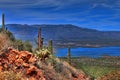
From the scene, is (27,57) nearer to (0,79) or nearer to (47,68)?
(47,68)

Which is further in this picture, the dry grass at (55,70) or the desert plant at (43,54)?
the desert plant at (43,54)

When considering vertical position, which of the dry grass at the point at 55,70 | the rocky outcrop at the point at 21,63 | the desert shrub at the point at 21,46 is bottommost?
the dry grass at the point at 55,70

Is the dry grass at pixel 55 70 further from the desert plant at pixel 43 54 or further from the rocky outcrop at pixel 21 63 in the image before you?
the rocky outcrop at pixel 21 63

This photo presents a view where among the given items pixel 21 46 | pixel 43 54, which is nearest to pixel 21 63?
pixel 43 54

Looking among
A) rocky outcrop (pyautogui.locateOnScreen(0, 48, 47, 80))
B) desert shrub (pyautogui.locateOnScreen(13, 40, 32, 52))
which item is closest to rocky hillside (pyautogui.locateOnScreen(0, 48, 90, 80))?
rocky outcrop (pyautogui.locateOnScreen(0, 48, 47, 80))

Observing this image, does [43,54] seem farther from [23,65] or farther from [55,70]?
[23,65]

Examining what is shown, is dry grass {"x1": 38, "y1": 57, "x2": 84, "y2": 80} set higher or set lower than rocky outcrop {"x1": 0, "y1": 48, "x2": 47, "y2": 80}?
lower

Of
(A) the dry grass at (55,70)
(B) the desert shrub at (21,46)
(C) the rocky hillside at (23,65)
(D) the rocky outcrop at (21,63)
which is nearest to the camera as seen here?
(C) the rocky hillside at (23,65)

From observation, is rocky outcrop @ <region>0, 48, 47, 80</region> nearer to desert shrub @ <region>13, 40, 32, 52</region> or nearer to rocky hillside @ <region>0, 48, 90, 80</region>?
rocky hillside @ <region>0, 48, 90, 80</region>

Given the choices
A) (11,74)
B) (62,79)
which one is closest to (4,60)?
(11,74)

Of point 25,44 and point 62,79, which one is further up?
point 25,44

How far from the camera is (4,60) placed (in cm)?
2362

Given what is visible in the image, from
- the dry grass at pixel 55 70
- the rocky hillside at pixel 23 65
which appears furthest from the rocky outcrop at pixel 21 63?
the dry grass at pixel 55 70

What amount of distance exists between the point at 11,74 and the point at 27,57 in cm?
472
